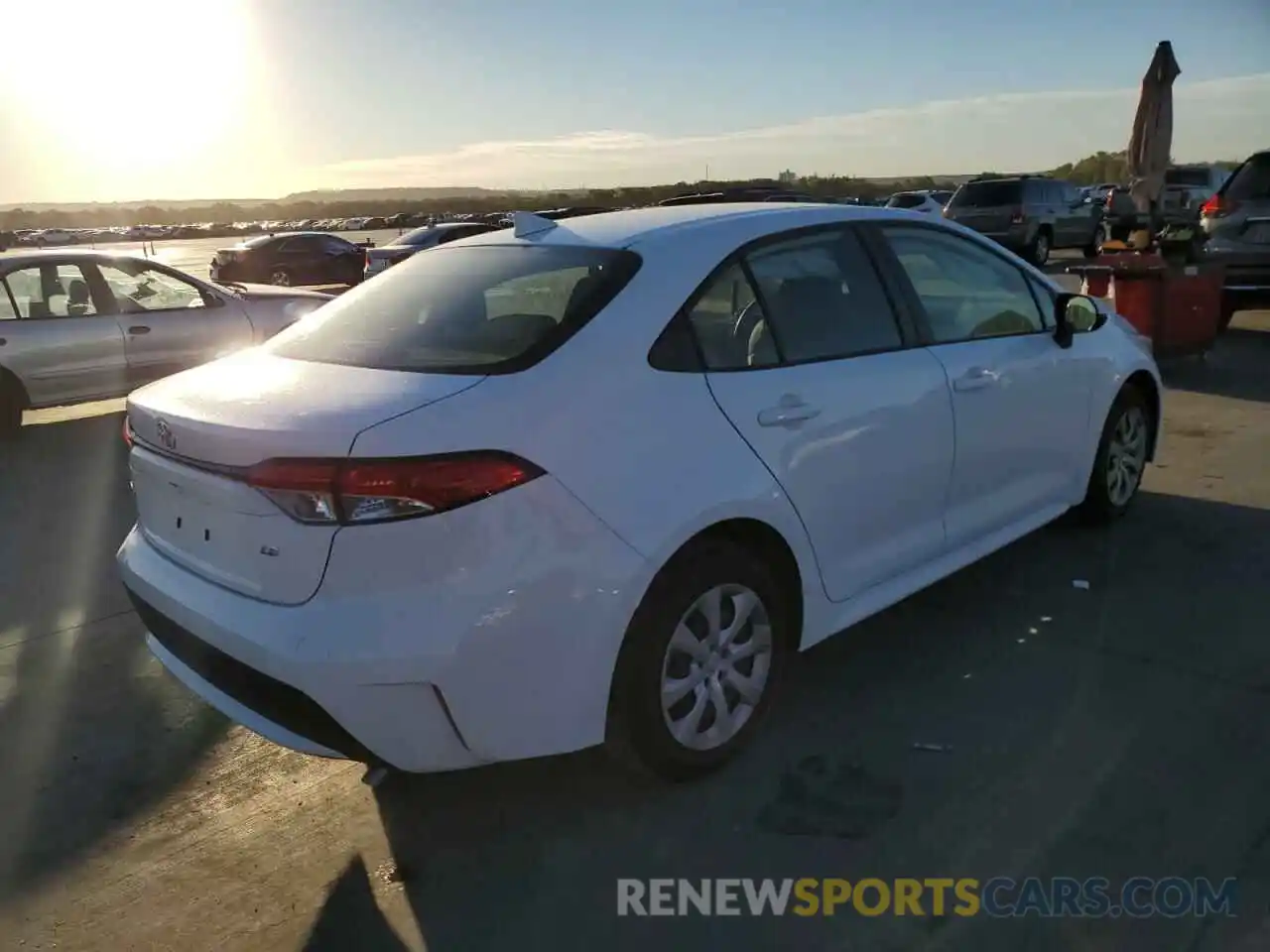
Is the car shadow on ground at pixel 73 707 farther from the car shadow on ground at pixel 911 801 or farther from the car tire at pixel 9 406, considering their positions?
the car tire at pixel 9 406

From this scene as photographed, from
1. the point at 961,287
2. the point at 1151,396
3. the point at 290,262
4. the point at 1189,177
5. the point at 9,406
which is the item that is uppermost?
the point at 1189,177

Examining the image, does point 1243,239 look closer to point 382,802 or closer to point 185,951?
point 382,802

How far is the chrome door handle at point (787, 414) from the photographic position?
315 cm

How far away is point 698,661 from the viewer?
121 inches

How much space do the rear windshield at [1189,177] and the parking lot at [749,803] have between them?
23.9 m

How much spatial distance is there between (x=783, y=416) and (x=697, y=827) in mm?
1228

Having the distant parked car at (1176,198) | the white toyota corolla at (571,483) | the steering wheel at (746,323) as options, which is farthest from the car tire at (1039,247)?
the steering wheel at (746,323)

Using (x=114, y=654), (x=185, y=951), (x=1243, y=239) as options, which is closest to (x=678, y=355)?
(x=185, y=951)

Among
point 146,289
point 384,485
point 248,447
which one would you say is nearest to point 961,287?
point 384,485

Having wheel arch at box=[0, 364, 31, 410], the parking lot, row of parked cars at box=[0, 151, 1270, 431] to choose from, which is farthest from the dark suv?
the parking lot

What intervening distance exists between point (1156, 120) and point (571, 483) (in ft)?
35.8

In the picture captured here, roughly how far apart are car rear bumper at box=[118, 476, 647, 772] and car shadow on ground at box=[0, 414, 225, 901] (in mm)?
760

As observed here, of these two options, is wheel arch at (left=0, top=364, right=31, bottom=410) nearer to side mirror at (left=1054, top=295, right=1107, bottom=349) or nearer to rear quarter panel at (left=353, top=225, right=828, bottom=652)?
rear quarter panel at (left=353, top=225, right=828, bottom=652)

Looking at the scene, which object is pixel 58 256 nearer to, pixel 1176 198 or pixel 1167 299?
pixel 1167 299
